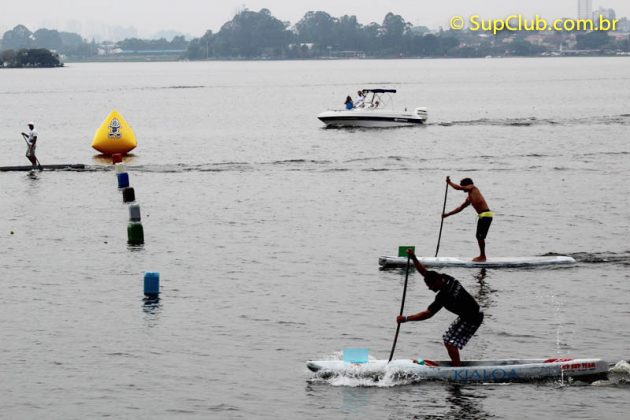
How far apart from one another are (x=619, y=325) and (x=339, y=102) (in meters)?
110

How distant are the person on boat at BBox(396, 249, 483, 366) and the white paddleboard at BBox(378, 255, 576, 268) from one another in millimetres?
9241

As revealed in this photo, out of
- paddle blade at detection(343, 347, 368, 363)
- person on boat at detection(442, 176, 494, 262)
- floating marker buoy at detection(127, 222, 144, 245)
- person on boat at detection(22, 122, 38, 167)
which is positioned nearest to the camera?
paddle blade at detection(343, 347, 368, 363)

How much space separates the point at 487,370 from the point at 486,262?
30.3ft

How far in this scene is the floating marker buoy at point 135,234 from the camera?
32.1 meters

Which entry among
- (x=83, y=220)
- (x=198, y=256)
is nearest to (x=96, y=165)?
(x=83, y=220)

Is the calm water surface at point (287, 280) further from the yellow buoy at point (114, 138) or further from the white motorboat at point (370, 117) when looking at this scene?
the white motorboat at point (370, 117)

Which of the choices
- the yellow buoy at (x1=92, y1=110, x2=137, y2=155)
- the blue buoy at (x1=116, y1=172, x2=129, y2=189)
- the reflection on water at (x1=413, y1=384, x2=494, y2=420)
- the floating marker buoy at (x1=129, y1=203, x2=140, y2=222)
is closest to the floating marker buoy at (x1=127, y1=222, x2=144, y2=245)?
the floating marker buoy at (x1=129, y1=203, x2=140, y2=222)

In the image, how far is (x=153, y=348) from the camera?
21.3 m

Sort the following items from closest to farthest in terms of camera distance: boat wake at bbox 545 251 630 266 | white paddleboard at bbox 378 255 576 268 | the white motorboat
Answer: white paddleboard at bbox 378 255 576 268 < boat wake at bbox 545 251 630 266 < the white motorboat

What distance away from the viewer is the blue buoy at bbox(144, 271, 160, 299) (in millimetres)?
25047

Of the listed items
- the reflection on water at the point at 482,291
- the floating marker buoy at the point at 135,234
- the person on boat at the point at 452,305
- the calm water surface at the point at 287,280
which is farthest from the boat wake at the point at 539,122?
the person on boat at the point at 452,305

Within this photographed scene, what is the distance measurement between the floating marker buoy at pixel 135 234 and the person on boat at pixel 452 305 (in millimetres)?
15236

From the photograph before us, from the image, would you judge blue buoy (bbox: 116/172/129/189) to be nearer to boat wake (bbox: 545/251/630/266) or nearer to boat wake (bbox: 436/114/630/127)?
boat wake (bbox: 545/251/630/266)

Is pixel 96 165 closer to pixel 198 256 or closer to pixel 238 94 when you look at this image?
pixel 198 256
